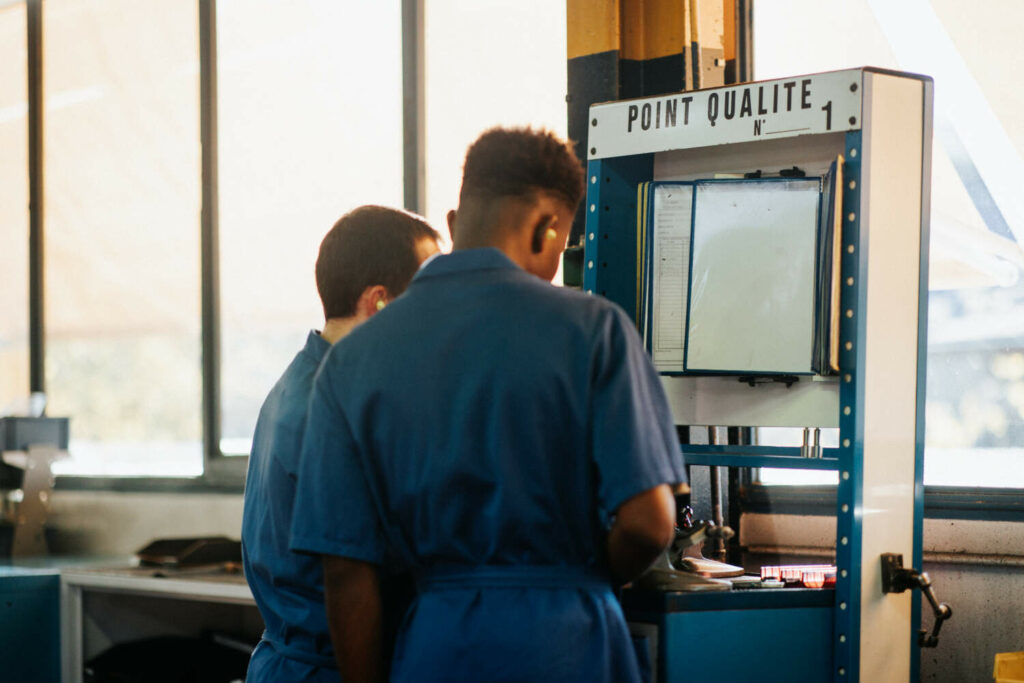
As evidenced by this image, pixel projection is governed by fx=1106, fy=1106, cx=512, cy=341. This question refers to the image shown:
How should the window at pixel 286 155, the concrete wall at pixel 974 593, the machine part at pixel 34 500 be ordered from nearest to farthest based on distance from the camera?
the concrete wall at pixel 974 593 → the window at pixel 286 155 → the machine part at pixel 34 500

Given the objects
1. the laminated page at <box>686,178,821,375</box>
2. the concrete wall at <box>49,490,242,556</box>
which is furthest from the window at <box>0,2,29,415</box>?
the laminated page at <box>686,178,821,375</box>

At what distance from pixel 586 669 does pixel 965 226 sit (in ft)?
5.30

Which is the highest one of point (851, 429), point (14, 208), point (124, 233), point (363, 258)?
point (14, 208)

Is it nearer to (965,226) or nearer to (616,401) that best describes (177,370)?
(965,226)

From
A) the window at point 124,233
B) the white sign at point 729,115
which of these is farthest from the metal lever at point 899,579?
the window at point 124,233

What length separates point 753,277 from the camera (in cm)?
191

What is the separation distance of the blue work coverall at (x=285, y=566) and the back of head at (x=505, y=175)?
0.38 meters

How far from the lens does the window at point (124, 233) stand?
166 inches

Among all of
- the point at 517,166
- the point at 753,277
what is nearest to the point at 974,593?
the point at 753,277

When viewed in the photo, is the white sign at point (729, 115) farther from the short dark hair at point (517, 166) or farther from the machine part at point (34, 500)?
the machine part at point (34, 500)

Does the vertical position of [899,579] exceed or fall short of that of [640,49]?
it falls short

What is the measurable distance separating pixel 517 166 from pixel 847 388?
0.76 meters

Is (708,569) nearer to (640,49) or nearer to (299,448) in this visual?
(299,448)

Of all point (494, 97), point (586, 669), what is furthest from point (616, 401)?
point (494, 97)
